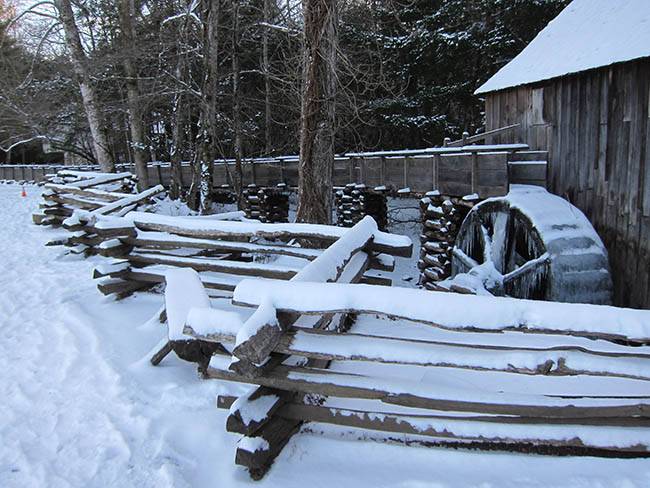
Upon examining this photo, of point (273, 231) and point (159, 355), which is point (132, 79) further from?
point (159, 355)

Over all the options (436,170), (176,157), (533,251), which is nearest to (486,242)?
(533,251)

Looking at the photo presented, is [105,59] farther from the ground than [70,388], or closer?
farther from the ground

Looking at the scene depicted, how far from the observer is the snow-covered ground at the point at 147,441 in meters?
2.87

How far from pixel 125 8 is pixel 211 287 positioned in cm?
1326

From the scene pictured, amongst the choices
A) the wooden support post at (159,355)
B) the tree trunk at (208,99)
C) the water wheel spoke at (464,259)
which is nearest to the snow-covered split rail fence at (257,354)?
the wooden support post at (159,355)

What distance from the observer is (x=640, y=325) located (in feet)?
8.82

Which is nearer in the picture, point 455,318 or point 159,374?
point 455,318

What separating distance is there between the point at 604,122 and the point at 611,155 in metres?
0.65

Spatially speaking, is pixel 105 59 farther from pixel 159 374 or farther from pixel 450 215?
pixel 159 374

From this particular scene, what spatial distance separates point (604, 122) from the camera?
9.26 m

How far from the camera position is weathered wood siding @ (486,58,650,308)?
8398 mm

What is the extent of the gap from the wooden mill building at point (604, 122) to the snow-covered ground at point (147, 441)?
6.95 meters

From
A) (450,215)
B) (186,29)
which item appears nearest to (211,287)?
(450,215)

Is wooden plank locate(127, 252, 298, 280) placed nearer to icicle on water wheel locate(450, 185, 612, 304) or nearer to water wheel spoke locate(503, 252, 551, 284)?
icicle on water wheel locate(450, 185, 612, 304)
